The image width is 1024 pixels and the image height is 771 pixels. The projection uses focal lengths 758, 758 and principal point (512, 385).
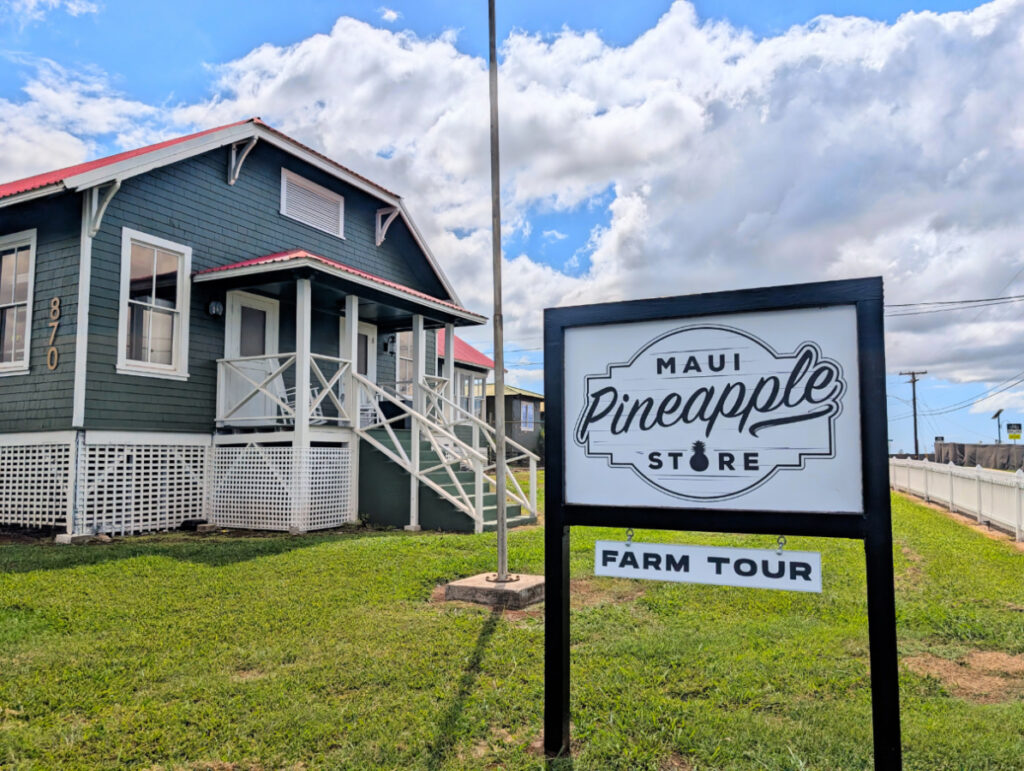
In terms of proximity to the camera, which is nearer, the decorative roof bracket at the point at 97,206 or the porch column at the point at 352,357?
the decorative roof bracket at the point at 97,206

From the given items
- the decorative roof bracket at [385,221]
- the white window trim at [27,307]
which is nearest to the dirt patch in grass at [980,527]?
the decorative roof bracket at [385,221]

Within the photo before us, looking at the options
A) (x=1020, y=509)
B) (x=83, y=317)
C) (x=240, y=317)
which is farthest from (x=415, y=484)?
(x=1020, y=509)

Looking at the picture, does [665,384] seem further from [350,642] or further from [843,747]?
[350,642]

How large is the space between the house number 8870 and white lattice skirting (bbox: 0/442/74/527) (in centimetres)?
109

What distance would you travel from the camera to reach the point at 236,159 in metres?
12.4

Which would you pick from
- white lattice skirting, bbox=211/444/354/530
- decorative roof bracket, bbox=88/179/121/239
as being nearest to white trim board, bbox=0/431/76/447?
white lattice skirting, bbox=211/444/354/530

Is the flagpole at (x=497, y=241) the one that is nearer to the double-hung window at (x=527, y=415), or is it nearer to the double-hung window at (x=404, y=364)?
the double-hung window at (x=404, y=364)

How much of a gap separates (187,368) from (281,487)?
2396mm

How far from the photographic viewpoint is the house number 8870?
404 inches

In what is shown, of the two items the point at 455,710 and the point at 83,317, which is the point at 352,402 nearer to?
the point at 83,317

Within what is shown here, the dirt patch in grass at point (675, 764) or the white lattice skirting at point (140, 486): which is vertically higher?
the white lattice skirting at point (140, 486)

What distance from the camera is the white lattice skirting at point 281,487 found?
10.7 metres

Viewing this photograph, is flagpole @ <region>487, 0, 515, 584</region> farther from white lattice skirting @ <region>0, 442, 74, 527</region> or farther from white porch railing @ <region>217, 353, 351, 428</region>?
white lattice skirting @ <region>0, 442, 74, 527</region>

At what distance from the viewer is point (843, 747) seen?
3.27 meters
